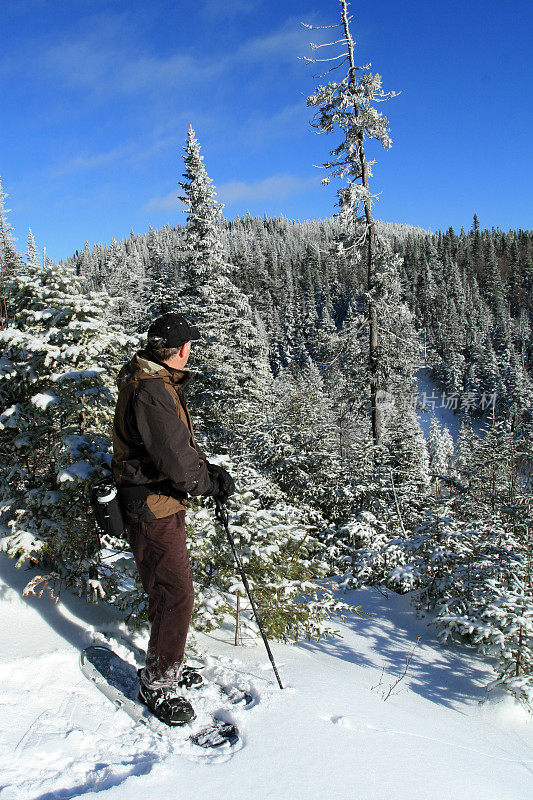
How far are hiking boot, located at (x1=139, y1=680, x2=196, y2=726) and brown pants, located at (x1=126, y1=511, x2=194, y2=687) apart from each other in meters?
0.06

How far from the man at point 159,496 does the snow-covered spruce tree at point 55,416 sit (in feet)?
3.36

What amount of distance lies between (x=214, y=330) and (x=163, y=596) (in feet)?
50.2

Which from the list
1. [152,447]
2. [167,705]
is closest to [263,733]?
[167,705]

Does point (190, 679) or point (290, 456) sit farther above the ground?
point (290, 456)

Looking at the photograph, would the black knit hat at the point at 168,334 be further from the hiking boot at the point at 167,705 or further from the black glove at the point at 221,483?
the hiking boot at the point at 167,705

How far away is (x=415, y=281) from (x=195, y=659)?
119 m

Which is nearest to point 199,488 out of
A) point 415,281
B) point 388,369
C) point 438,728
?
point 438,728

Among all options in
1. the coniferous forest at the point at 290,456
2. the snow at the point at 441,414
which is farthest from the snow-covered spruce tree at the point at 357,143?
the snow at the point at 441,414

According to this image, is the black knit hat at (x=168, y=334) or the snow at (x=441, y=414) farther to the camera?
the snow at (x=441, y=414)

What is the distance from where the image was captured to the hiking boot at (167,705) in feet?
8.83

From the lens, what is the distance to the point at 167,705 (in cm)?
276

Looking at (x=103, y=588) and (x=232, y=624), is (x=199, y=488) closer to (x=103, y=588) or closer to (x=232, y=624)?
(x=103, y=588)

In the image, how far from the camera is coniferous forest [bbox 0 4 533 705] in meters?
3.96

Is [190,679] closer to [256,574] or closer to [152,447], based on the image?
[256,574]
